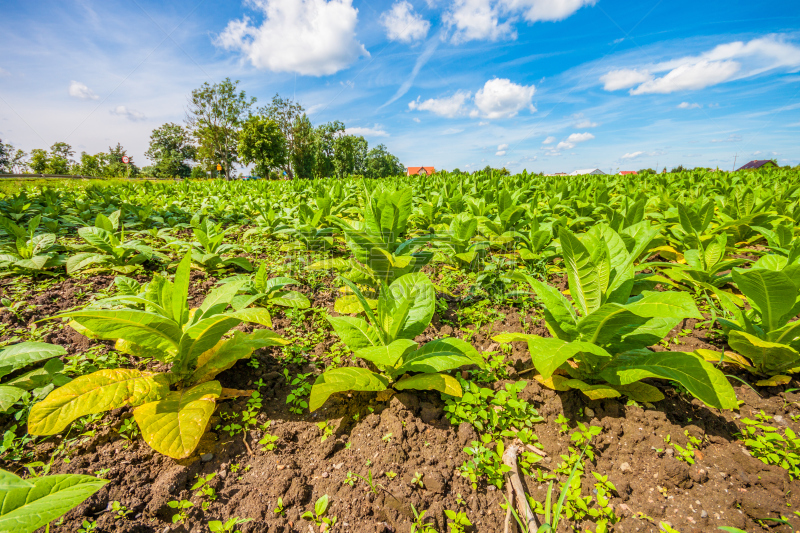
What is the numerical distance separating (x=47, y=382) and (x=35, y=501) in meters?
1.28

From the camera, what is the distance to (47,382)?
1790 millimetres

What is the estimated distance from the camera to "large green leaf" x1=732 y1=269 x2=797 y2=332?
1781 millimetres

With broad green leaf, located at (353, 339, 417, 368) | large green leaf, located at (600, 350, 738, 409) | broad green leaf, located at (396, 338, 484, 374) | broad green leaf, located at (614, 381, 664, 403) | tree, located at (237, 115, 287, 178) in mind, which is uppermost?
tree, located at (237, 115, 287, 178)

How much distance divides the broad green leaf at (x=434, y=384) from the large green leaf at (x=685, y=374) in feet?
2.80

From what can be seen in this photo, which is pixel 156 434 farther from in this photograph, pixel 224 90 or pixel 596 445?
pixel 224 90

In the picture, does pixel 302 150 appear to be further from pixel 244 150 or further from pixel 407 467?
pixel 407 467

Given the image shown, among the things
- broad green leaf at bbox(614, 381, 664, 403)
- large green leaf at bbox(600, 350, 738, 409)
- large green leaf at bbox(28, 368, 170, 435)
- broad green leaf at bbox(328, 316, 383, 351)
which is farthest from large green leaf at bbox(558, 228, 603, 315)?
large green leaf at bbox(28, 368, 170, 435)

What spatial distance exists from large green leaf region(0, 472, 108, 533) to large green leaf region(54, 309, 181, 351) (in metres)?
0.66

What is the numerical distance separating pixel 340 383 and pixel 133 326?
107 cm

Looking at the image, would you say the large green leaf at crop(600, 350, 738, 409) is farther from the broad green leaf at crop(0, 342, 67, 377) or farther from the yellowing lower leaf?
the broad green leaf at crop(0, 342, 67, 377)

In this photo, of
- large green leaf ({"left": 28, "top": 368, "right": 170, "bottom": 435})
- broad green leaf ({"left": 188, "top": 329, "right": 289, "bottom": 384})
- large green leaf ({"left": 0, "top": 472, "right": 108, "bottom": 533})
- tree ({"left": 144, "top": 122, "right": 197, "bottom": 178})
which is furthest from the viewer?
tree ({"left": 144, "top": 122, "right": 197, "bottom": 178})

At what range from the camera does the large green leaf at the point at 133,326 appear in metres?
1.44

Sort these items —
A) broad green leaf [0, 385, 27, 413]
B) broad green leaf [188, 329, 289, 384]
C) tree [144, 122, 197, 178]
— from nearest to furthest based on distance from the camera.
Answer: broad green leaf [0, 385, 27, 413] < broad green leaf [188, 329, 289, 384] < tree [144, 122, 197, 178]

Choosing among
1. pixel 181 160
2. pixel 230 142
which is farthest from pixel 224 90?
pixel 181 160
